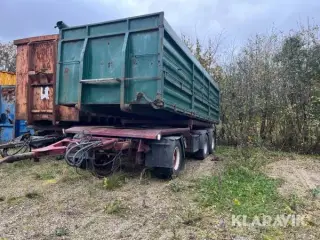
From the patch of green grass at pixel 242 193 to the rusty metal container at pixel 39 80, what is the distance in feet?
11.1

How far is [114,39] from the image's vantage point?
5.49 meters

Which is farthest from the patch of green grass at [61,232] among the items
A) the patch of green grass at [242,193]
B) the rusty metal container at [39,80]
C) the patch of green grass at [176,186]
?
the rusty metal container at [39,80]

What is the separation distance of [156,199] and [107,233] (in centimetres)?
129

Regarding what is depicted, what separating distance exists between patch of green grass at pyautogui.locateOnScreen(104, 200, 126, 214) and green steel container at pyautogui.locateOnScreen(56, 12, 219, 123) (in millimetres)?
1642

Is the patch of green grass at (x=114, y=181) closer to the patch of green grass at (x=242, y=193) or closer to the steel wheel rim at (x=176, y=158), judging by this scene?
the steel wheel rim at (x=176, y=158)

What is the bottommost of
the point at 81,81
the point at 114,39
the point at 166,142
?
the point at 166,142

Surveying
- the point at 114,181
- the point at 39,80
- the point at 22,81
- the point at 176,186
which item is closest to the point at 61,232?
the point at 114,181

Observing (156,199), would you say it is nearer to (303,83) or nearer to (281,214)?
(281,214)

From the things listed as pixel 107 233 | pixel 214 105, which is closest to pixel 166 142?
pixel 107 233

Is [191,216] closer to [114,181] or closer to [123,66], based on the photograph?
[114,181]

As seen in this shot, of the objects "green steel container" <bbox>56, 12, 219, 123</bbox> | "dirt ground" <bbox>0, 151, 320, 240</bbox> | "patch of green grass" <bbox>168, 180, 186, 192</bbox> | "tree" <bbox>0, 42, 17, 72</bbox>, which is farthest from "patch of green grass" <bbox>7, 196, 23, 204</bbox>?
"tree" <bbox>0, 42, 17, 72</bbox>

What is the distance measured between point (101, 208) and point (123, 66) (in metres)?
2.28

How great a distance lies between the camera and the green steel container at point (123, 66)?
5.11m

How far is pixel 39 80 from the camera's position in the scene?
7.12m
